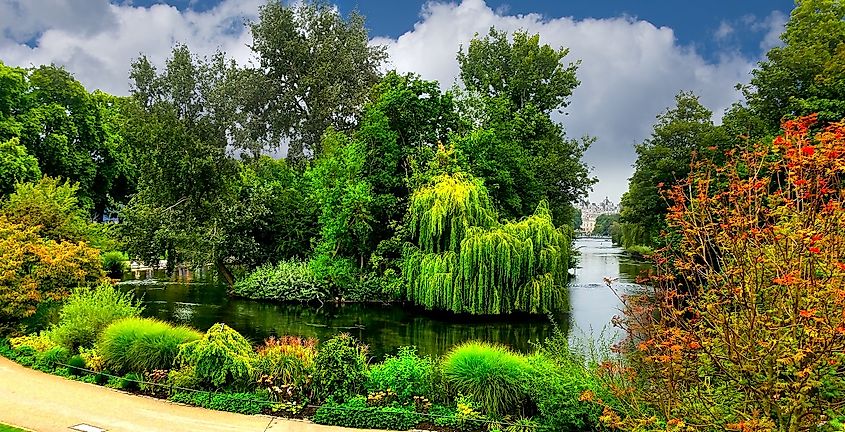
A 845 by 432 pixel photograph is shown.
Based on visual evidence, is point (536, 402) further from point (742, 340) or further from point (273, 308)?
point (273, 308)

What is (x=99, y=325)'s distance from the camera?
516 inches

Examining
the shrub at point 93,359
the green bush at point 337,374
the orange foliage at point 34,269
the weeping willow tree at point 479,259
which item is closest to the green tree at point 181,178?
the orange foliage at point 34,269

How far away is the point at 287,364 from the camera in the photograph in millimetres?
10883

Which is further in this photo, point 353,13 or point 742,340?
point 353,13

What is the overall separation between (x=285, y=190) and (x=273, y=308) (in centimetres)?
812

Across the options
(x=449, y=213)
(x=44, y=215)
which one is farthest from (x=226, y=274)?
(x=449, y=213)

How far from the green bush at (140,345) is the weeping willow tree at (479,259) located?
12043mm

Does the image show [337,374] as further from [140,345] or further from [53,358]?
[53,358]

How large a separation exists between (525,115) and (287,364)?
2643 centimetres

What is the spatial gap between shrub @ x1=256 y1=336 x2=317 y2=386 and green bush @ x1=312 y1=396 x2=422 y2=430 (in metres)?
Answer: 1.25

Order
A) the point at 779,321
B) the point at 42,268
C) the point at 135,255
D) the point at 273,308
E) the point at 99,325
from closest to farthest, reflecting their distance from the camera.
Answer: the point at 779,321, the point at 99,325, the point at 42,268, the point at 273,308, the point at 135,255

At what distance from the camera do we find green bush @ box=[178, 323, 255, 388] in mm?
10562

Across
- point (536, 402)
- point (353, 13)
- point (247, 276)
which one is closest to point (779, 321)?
point (536, 402)

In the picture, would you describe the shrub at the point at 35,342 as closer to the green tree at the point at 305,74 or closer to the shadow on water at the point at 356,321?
the shadow on water at the point at 356,321
